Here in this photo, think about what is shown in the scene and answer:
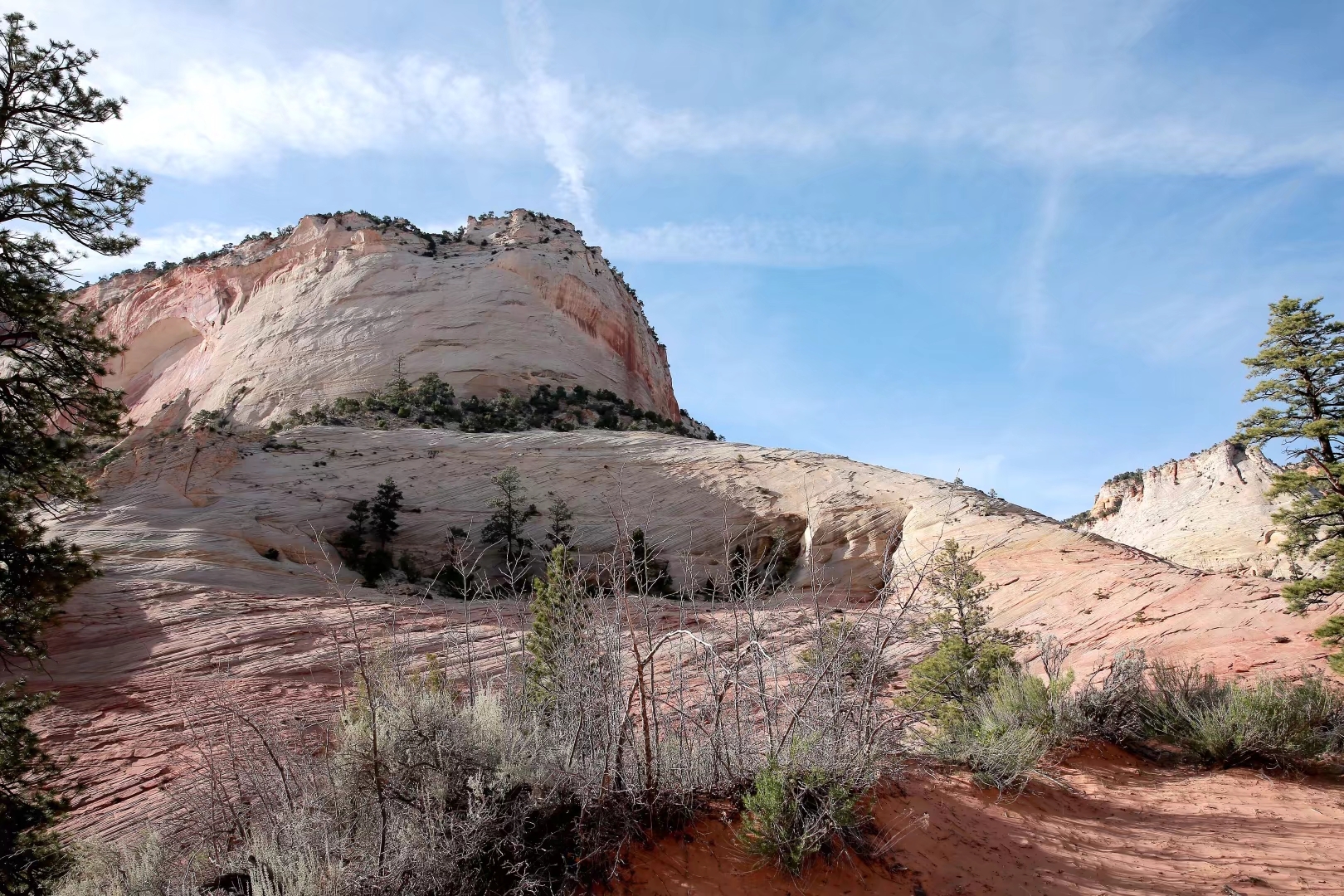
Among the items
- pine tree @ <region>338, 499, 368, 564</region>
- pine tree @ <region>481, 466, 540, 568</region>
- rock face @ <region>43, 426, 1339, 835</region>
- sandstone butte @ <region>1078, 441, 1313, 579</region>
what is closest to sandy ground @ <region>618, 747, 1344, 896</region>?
rock face @ <region>43, 426, 1339, 835</region>

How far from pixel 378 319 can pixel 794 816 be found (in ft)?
153

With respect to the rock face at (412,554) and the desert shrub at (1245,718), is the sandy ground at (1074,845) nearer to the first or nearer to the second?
the desert shrub at (1245,718)

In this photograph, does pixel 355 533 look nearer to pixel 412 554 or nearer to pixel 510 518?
pixel 412 554

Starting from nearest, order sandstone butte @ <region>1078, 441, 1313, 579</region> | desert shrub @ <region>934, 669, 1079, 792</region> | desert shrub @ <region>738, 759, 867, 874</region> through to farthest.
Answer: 1. desert shrub @ <region>738, 759, 867, 874</region>
2. desert shrub @ <region>934, 669, 1079, 792</region>
3. sandstone butte @ <region>1078, 441, 1313, 579</region>

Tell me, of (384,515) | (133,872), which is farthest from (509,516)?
(133,872)

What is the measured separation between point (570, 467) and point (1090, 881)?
2344 centimetres

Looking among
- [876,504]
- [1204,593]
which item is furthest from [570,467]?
[1204,593]

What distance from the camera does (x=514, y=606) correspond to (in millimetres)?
10406

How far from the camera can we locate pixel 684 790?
5.22 m

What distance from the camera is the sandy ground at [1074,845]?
4.89 metres

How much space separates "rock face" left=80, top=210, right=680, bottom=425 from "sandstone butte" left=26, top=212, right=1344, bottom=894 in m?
0.27

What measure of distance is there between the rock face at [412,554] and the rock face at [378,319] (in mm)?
15257

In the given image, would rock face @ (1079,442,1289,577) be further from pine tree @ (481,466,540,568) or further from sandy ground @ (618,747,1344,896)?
sandy ground @ (618,747,1344,896)

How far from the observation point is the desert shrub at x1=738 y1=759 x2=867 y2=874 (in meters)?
4.85
